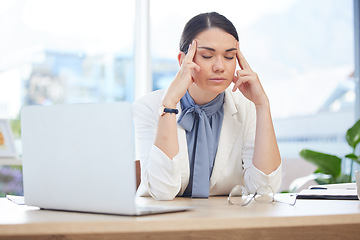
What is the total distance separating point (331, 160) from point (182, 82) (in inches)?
83.3

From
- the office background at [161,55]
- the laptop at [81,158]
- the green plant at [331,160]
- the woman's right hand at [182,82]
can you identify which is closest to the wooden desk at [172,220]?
the laptop at [81,158]

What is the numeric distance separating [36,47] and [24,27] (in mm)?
178

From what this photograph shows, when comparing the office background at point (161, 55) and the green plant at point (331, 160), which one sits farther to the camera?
the office background at point (161, 55)

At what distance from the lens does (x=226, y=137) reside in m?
1.83

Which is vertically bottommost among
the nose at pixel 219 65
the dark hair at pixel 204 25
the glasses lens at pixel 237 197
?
the glasses lens at pixel 237 197

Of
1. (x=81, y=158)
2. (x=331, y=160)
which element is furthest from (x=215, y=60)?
(x=331, y=160)

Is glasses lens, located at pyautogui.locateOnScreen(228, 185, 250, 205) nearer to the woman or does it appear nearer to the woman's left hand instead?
the woman

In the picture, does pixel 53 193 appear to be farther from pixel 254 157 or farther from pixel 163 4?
pixel 163 4

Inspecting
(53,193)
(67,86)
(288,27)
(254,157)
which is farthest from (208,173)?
(288,27)

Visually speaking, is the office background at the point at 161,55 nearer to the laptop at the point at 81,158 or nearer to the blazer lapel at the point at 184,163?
the blazer lapel at the point at 184,163

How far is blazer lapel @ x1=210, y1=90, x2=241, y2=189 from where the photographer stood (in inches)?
70.3

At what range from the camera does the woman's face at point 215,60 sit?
169 centimetres

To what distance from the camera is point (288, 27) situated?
4.50m

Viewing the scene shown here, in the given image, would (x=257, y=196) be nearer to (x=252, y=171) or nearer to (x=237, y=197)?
(x=237, y=197)
